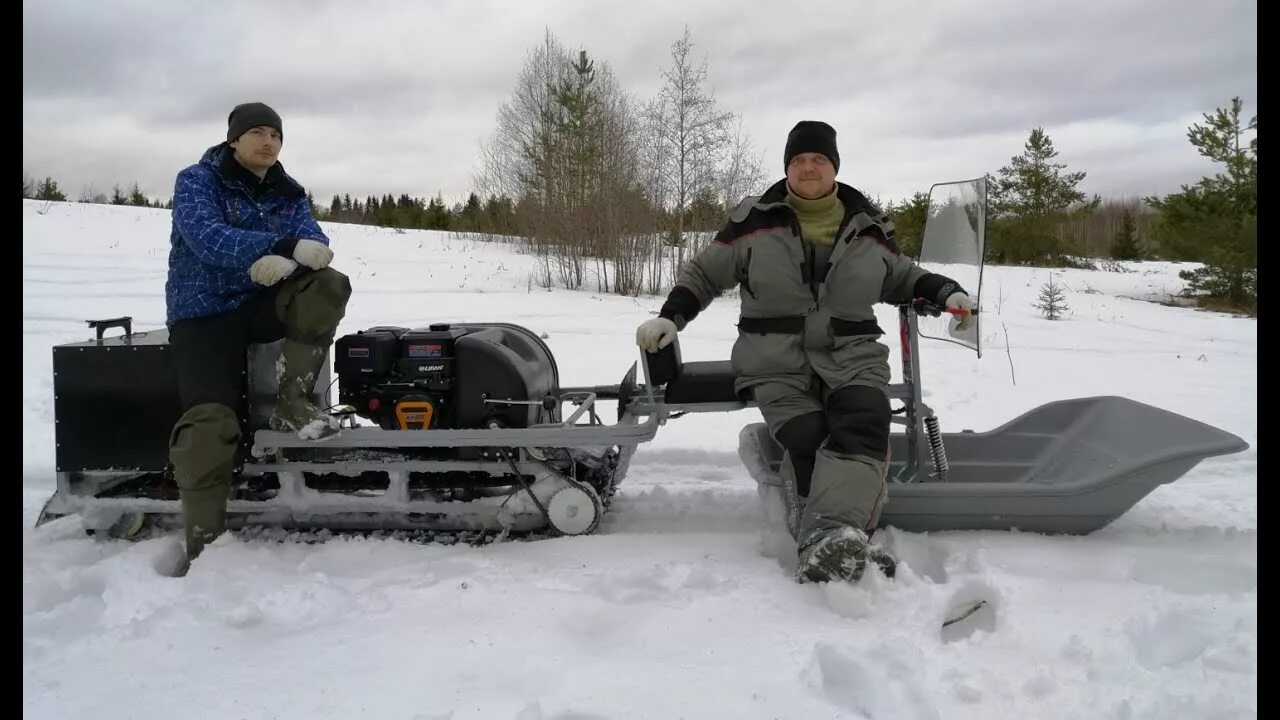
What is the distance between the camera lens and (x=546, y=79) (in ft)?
69.7

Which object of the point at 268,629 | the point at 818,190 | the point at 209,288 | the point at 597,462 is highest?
the point at 818,190

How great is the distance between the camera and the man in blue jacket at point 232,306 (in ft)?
9.98

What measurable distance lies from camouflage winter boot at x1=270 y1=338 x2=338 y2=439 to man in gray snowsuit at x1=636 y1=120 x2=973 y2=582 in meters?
1.29

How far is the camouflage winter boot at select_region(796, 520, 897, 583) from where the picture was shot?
2.67 metres

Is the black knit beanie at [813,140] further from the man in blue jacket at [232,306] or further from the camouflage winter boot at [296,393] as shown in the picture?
the camouflage winter boot at [296,393]

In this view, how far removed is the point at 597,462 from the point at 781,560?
93 centimetres

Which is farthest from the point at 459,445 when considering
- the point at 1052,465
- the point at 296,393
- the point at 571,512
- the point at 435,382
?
the point at 1052,465

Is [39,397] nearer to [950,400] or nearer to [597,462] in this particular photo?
[597,462]

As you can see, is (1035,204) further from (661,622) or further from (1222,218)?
(661,622)

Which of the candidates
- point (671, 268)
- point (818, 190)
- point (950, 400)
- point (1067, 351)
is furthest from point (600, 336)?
point (671, 268)

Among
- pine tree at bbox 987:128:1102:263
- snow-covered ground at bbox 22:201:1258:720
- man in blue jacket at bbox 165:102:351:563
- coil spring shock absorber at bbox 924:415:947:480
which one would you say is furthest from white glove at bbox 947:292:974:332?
pine tree at bbox 987:128:1102:263

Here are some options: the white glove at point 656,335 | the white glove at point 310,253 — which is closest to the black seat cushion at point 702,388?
the white glove at point 656,335

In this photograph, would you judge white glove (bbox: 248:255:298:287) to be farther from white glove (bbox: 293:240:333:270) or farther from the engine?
the engine

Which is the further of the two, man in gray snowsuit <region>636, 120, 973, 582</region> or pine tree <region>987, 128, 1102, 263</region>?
pine tree <region>987, 128, 1102, 263</region>
